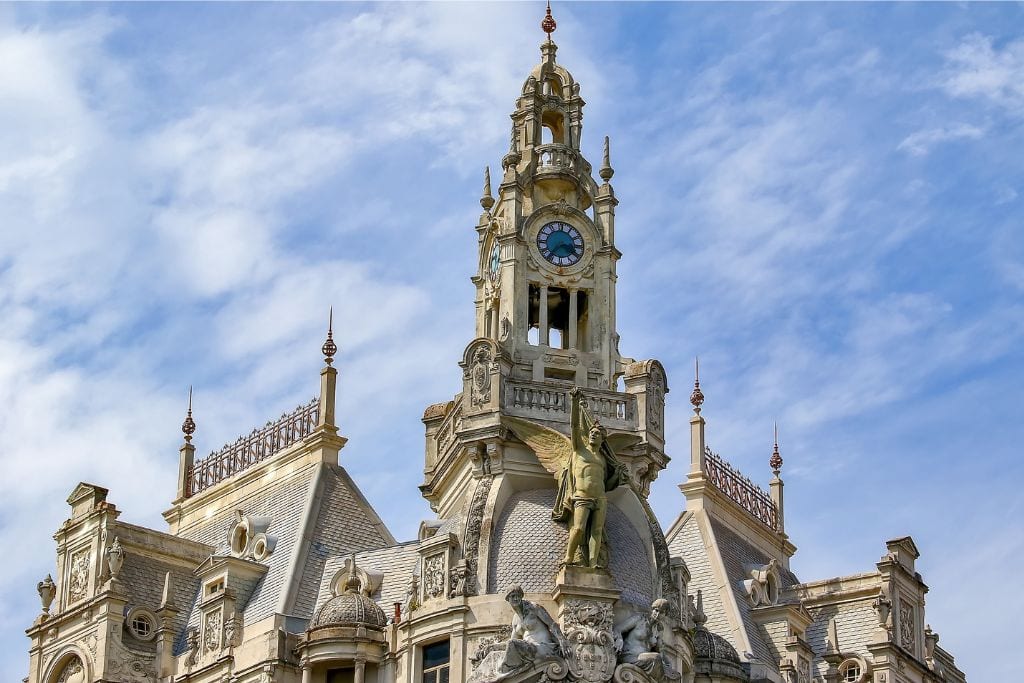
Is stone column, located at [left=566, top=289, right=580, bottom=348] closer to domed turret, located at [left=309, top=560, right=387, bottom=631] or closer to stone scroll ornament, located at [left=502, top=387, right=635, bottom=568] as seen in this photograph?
stone scroll ornament, located at [left=502, top=387, right=635, bottom=568]

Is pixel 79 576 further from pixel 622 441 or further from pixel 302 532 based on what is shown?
pixel 622 441

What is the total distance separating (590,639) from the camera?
74688 mm

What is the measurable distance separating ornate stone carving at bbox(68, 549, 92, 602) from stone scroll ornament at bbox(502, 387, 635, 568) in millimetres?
16464

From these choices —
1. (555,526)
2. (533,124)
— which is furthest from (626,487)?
(533,124)

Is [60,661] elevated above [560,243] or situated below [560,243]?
below

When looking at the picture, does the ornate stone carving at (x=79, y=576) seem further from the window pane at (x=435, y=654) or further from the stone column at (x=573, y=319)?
the stone column at (x=573, y=319)

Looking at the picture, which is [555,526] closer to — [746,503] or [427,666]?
[427,666]

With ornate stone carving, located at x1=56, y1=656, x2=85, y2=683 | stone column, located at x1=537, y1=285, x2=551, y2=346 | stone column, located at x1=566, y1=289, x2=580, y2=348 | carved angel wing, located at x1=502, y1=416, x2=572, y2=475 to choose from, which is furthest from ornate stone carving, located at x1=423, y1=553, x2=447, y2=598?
ornate stone carving, located at x1=56, y1=656, x2=85, y2=683

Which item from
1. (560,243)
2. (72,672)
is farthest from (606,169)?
(72,672)

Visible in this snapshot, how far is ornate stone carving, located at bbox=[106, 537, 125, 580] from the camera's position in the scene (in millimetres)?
86062

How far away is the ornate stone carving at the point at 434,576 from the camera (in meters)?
77.6

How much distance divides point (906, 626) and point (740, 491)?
27.8 feet

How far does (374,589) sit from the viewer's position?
8200 cm

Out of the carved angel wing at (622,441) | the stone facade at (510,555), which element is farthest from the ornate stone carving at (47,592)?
the carved angel wing at (622,441)
